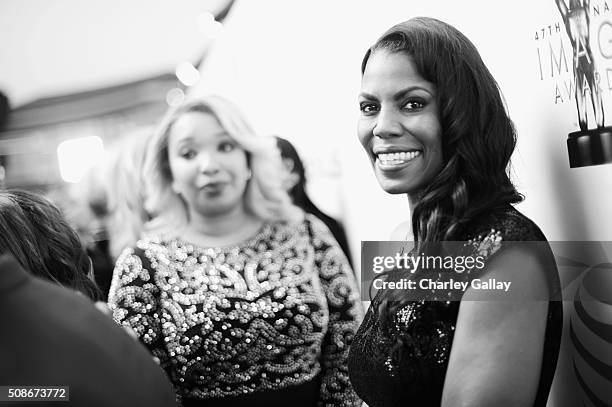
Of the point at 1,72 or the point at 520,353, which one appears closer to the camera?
the point at 520,353

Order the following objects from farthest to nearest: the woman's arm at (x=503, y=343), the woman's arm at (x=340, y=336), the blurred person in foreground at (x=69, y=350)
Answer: the woman's arm at (x=340, y=336) → the woman's arm at (x=503, y=343) → the blurred person in foreground at (x=69, y=350)

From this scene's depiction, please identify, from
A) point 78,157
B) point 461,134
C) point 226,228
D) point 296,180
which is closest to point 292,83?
point 296,180

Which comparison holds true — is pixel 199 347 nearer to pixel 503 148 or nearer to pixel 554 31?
pixel 503 148

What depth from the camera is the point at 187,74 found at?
1923 mm

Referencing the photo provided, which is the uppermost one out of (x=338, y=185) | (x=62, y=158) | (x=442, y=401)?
(x=62, y=158)

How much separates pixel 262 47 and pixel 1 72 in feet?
2.68

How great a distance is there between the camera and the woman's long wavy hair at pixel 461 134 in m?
1.46

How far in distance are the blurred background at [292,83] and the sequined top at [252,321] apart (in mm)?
167

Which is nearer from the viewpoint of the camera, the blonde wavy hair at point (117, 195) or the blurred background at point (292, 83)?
the blurred background at point (292, 83)

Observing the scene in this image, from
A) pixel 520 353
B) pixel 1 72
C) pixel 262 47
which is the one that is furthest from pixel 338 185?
pixel 1 72

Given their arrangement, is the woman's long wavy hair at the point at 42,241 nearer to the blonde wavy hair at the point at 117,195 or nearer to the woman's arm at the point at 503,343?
the blonde wavy hair at the point at 117,195

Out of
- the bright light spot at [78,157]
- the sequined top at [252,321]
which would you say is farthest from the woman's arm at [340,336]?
the bright light spot at [78,157]

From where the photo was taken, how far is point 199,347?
1.78 metres

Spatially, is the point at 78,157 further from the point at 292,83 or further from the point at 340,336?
the point at 340,336
